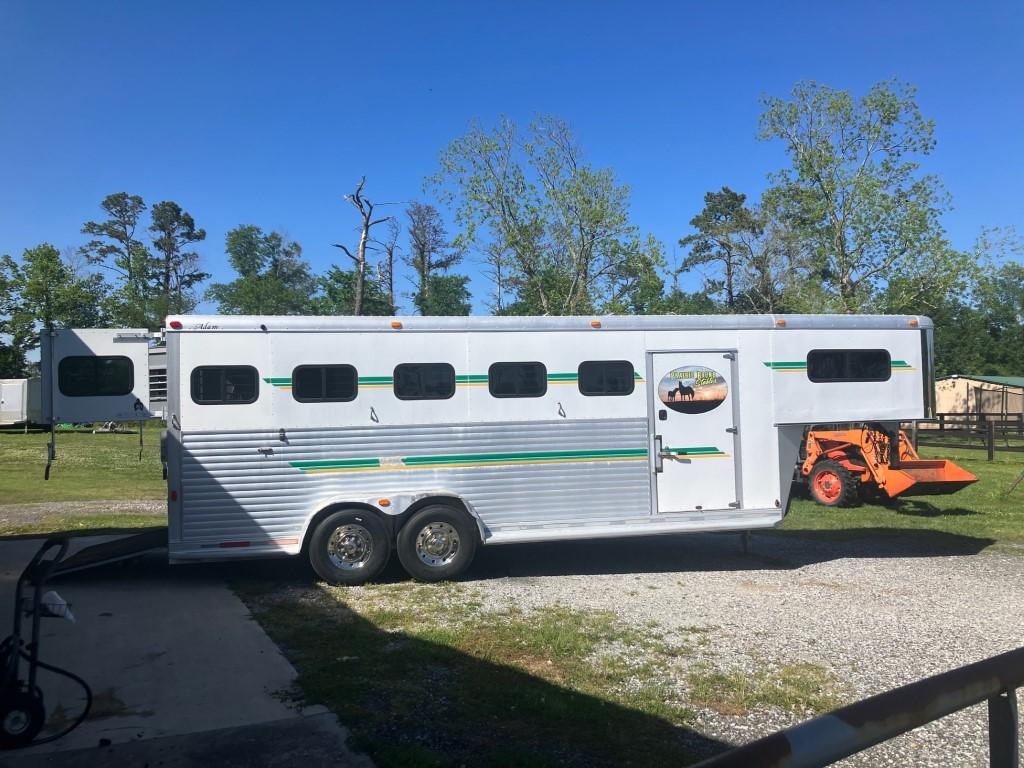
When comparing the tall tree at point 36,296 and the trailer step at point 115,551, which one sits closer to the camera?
the trailer step at point 115,551

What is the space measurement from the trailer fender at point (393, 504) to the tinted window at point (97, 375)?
2342 mm

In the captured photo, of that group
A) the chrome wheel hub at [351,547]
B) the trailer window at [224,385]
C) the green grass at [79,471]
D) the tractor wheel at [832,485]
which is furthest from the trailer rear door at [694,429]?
the green grass at [79,471]

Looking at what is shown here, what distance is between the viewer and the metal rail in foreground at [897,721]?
1.66 meters

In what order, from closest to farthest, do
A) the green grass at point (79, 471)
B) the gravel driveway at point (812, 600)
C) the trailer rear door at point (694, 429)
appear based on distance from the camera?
Result: the gravel driveway at point (812, 600) < the trailer rear door at point (694, 429) < the green grass at point (79, 471)

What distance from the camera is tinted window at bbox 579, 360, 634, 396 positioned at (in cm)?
859

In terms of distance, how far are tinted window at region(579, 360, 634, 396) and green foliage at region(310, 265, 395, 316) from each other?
95.8 ft

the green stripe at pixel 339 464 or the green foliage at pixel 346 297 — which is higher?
the green foliage at pixel 346 297

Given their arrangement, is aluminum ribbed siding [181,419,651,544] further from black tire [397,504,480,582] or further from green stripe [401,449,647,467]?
black tire [397,504,480,582]

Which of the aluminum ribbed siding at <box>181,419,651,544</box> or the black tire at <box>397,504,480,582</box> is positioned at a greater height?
the aluminum ribbed siding at <box>181,419,651,544</box>

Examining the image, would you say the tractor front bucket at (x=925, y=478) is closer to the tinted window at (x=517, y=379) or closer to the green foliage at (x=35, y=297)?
the tinted window at (x=517, y=379)

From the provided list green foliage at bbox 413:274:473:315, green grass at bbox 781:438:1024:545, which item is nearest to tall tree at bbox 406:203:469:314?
green foliage at bbox 413:274:473:315

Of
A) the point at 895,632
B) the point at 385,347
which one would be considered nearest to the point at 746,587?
the point at 895,632

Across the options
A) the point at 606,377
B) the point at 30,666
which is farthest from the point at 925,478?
the point at 30,666

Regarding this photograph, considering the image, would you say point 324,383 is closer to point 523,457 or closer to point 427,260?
point 523,457
